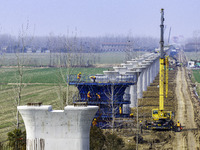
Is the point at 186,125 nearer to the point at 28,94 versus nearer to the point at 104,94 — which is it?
the point at 104,94

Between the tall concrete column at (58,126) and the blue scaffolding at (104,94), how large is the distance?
20.9m

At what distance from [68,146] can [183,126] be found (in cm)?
2393

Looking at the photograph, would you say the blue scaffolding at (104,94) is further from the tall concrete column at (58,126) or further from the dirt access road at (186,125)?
the tall concrete column at (58,126)

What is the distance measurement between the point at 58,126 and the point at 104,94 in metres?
22.3

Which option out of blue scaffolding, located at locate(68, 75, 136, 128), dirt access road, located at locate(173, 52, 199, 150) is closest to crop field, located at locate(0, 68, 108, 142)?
blue scaffolding, located at locate(68, 75, 136, 128)

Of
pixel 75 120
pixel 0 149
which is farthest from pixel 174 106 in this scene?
pixel 75 120

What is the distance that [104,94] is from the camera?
37.1 meters

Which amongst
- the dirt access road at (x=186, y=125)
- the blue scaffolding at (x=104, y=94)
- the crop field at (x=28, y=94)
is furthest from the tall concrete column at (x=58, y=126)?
the blue scaffolding at (x=104, y=94)

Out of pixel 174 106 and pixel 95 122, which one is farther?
pixel 174 106

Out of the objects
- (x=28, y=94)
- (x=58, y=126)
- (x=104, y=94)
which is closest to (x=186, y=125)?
(x=104, y=94)

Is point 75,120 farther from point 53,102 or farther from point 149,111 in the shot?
point 53,102

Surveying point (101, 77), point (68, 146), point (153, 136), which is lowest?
point (153, 136)

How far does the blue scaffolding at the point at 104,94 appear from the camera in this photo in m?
36.2

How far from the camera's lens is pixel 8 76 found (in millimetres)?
76188
